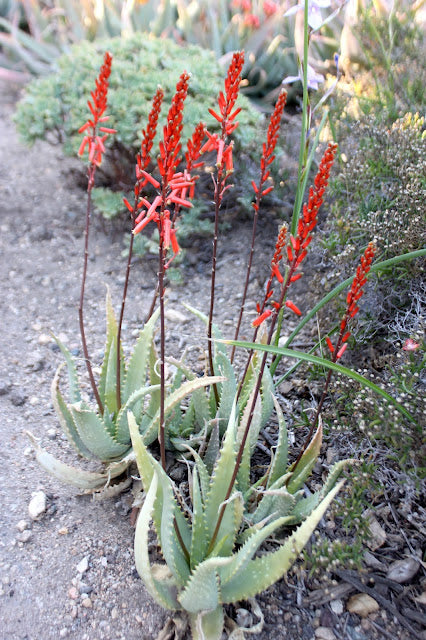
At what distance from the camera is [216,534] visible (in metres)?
1.61

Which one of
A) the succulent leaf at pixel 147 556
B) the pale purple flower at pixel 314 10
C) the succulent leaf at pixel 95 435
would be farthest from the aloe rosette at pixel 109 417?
the pale purple flower at pixel 314 10

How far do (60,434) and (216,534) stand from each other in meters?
1.05

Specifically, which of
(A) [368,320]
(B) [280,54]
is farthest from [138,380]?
(B) [280,54]

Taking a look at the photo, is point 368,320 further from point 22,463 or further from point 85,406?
point 22,463

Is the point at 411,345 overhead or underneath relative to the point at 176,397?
overhead

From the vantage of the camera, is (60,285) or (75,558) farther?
(60,285)

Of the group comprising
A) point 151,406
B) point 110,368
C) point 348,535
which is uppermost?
point 110,368

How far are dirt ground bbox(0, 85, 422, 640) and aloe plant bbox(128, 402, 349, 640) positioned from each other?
208mm

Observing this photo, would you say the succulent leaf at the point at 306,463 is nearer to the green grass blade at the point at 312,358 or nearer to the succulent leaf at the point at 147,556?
the green grass blade at the point at 312,358

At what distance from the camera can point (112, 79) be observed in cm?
356

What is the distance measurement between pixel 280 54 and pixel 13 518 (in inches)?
172

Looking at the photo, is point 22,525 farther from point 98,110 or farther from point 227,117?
point 227,117

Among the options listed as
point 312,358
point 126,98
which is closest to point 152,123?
point 312,358

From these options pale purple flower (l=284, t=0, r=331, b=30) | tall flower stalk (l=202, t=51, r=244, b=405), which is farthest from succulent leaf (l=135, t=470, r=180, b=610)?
pale purple flower (l=284, t=0, r=331, b=30)
